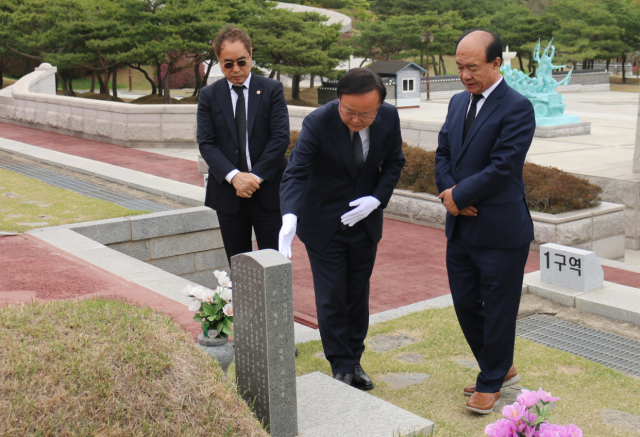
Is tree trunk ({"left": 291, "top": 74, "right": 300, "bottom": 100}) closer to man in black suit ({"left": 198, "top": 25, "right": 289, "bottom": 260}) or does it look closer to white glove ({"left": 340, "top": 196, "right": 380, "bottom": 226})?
man in black suit ({"left": 198, "top": 25, "right": 289, "bottom": 260})

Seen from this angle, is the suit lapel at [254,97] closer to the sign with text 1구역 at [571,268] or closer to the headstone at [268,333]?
the headstone at [268,333]

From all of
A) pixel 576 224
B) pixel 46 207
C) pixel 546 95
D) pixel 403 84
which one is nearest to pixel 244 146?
pixel 46 207

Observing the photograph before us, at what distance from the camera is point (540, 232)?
8.23 metres

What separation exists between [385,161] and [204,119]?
1.39 meters

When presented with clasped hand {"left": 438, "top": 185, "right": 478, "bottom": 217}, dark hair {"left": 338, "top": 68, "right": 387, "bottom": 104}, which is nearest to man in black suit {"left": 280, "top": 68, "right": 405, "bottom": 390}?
dark hair {"left": 338, "top": 68, "right": 387, "bottom": 104}

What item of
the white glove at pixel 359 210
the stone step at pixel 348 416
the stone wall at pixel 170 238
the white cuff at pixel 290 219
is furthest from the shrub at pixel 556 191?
the stone step at pixel 348 416

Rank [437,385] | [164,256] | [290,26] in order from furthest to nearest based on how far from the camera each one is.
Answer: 1. [290,26]
2. [164,256]
3. [437,385]

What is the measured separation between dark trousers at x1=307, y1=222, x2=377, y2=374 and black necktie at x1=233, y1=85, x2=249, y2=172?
3.26 feet

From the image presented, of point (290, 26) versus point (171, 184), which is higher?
point (290, 26)

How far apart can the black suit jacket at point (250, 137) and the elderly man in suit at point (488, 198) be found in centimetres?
126

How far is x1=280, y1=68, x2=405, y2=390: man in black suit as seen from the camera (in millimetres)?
3979

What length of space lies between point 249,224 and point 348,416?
6.32 feet

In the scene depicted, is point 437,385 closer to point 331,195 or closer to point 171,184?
point 331,195

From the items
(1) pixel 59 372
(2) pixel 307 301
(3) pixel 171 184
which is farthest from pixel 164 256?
(1) pixel 59 372
